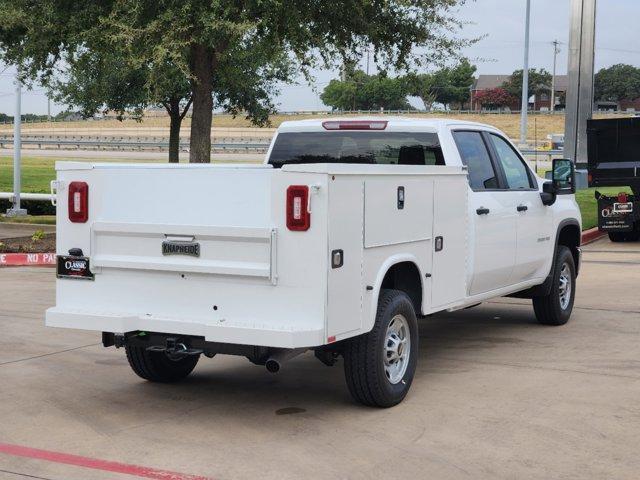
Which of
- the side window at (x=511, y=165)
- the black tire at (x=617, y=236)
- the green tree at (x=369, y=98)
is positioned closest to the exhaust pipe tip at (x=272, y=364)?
the side window at (x=511, y=165)

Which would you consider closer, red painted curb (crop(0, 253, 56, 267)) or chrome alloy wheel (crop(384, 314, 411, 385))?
chrome alloy wheel (crop(384, 314, 411, 385))

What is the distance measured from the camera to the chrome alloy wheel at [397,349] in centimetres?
716

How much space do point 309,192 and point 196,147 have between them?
13489mm

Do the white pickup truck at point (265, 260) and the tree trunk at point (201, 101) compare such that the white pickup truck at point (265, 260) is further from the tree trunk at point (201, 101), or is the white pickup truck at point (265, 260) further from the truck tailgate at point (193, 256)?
the tree trunk at point (201, 101)

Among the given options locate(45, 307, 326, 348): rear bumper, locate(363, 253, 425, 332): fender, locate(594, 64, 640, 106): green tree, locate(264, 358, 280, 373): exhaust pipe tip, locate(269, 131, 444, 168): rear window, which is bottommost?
locate(264, 358, 280, 373): exhaust pipe tip

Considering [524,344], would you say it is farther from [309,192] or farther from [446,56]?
[446,56]

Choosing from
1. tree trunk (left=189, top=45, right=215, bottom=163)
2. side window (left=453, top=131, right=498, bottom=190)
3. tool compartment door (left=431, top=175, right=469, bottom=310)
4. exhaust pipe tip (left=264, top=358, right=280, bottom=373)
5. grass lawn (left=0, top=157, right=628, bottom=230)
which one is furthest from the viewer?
grass lawn (left=0, top=157, right=628, bottom=230)

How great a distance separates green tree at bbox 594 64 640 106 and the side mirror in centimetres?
16137

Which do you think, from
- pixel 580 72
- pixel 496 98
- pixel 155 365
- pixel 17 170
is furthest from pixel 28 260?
pixel 496 98

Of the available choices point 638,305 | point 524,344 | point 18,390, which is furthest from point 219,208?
point 638,305

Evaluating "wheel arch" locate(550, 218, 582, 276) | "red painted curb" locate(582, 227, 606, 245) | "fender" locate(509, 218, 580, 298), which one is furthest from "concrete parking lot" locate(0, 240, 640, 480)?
"red painted curb" locate(582, 227, 606, 245)

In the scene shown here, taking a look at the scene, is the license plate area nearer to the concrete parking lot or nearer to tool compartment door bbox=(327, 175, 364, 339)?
the concrete parking lot

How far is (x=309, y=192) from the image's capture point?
6199 mm

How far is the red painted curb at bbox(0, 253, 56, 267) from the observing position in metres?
15.7
